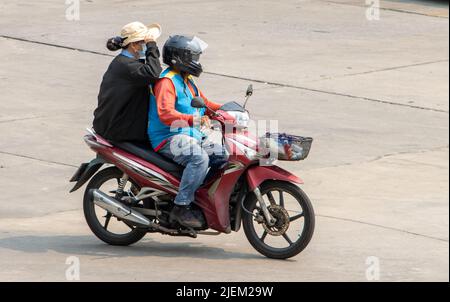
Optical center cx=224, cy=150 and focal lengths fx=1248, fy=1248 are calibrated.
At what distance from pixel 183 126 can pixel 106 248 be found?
4.17 ft

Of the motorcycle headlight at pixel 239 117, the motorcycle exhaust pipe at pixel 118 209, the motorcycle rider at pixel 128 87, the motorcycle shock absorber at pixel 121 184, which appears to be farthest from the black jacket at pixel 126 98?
the motorcycle headlight at pixel 239 117

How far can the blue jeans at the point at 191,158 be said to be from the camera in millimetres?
9711

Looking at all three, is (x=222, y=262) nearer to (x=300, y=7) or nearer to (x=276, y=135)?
(x=276, y=135)

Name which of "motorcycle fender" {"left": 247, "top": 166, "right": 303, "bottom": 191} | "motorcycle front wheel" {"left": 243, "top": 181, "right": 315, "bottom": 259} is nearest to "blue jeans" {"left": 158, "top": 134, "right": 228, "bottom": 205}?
"motorcycle fender" {"left": 247, "top": 166, "right": 303, "bottom": 191}

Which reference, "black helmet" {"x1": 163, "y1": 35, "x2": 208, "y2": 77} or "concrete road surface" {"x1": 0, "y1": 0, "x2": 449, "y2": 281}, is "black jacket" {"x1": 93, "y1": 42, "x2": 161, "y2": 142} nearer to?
"black helmet" {"x1": 163, "y1": 35, "x2": 208, "y2": 77}

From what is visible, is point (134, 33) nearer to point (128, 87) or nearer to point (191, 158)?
point (128, 87)

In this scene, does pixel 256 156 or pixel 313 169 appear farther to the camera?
pixel 313 169

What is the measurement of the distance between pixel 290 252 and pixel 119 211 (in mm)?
1418

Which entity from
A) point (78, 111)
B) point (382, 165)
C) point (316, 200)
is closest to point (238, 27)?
point (78, 111)

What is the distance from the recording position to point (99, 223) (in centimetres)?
1032

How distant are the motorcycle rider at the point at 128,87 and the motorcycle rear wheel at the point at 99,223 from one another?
0.40 meters

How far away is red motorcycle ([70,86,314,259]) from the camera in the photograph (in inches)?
382

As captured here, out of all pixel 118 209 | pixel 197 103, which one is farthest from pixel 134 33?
pixel 118 209

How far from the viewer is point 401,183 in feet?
40.8
